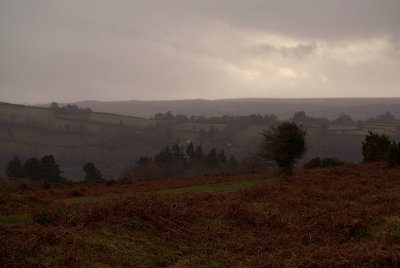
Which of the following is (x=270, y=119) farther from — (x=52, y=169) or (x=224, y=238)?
(x=224, y=238)

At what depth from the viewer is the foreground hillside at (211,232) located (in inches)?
468

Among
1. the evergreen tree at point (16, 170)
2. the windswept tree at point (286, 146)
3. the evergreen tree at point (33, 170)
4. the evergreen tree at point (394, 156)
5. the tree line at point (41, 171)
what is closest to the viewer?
the evergreen tree at point (394, 156)

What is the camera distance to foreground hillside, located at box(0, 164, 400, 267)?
1188 cm

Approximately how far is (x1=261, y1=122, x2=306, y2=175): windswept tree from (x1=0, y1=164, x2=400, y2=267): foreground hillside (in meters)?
16.8

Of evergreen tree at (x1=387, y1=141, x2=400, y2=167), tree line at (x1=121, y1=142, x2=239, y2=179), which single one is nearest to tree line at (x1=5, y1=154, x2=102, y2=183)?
tree line at (x1=121, y1=142, x2=239, y2=179)

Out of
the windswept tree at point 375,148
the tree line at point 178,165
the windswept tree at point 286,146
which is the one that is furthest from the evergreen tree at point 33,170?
the windswept tree at point 375,148

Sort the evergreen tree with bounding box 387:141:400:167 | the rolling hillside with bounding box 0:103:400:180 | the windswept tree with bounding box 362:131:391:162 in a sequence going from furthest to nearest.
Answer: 1. the rolling hillside with bounding box 0:103:400:180
2. the windswept tree with bounding box 362:131:391:162
3. the evergreen tree with bounding box 387:141:400:167

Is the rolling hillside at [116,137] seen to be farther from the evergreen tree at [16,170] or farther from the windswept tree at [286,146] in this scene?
the windswept tree at [286,146]

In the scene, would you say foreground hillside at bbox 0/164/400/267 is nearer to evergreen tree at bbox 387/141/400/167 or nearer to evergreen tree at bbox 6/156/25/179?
evergreen tree at bbox 387/141/400/167

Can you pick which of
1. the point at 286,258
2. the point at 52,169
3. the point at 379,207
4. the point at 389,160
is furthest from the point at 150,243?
the point at 52,169

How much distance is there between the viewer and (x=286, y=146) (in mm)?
40844

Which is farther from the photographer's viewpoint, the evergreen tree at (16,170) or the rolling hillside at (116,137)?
the rolling hillside at (116,137)

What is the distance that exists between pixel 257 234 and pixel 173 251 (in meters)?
4.10

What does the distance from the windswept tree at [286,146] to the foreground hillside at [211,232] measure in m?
16.8
